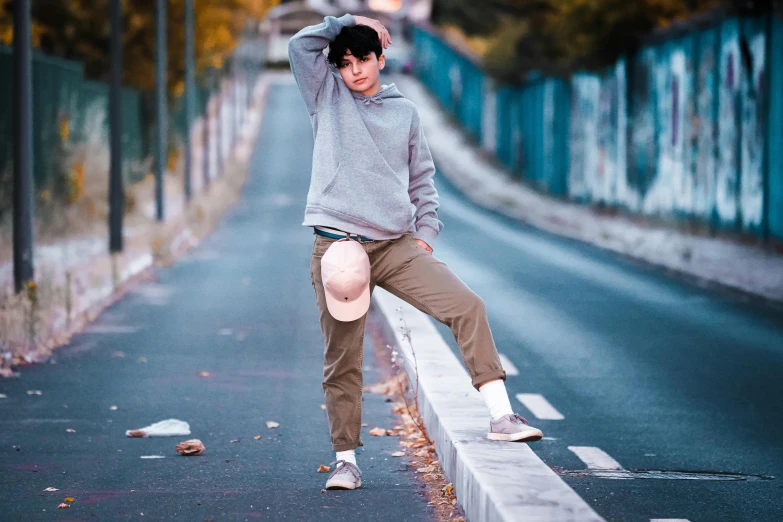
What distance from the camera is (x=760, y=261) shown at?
1772 cm

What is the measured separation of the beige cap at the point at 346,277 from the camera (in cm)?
561

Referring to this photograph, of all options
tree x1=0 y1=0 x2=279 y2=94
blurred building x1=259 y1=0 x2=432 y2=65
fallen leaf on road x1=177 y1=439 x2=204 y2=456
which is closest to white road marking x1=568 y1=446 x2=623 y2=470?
fallen leaf on road x1=177 y1=439 x2=204 y2=456

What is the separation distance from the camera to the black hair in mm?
5785

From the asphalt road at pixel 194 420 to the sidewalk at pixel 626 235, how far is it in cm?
507

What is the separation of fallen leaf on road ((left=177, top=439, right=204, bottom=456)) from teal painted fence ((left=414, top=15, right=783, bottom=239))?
1411cm

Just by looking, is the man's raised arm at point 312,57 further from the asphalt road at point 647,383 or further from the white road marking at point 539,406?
the white road marking at point 539,406

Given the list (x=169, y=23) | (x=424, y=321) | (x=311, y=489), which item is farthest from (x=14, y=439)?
(x=169, y=23)

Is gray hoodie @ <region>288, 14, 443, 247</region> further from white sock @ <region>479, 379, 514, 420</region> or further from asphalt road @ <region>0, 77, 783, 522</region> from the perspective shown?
asphalt road @ <region>0, 77, 783, 522</region>

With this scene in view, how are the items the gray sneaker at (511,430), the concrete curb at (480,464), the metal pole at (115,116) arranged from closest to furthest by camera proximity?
1. the concrete curb at (480,464)
2. the gray sneaker at (511,430)
3. the metal pole at (115,116)

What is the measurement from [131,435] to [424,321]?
379cm

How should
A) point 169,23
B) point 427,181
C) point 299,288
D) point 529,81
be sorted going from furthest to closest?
1. point 529,81
2. point 169,23
3. point 299,288
4. point 427,181

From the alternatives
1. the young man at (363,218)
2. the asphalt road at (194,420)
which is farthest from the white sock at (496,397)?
the asphalt road at (194,420)

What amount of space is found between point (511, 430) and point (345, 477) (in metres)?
0.74

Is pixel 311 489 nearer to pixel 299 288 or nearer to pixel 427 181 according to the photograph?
pixel 427 181
